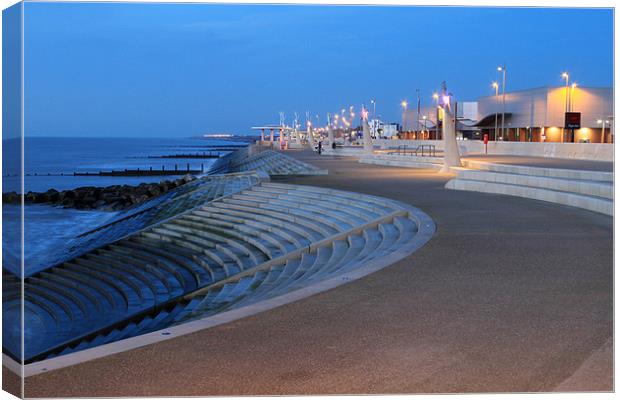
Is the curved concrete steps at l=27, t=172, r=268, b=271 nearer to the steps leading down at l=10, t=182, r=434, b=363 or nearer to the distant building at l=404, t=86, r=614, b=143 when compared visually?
the steps leading down at l=10, t=182, r=434, b=363

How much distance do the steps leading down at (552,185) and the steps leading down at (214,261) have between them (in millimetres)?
3675

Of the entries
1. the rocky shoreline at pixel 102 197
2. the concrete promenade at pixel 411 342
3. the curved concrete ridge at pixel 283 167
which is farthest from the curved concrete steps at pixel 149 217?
the concrete promenade at pixel 411 342

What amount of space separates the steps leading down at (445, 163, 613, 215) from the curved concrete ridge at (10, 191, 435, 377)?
141 inches

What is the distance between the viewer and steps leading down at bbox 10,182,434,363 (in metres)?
11.8

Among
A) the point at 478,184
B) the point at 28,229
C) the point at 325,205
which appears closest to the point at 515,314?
the point at 325,205

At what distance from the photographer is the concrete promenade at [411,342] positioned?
5.11 meters

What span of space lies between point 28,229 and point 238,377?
3210 cm

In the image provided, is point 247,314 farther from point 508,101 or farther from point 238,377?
point 508,101

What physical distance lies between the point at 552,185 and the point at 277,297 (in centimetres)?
1261

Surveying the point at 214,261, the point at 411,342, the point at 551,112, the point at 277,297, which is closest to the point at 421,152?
the point at 551,112

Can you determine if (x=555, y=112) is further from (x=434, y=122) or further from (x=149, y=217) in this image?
(x=149, y=217)

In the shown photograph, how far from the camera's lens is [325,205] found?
1862cm

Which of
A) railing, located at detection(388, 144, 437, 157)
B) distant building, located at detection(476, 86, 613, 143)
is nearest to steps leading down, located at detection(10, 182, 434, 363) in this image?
railing, located at detection(388, 144, 437, 157)

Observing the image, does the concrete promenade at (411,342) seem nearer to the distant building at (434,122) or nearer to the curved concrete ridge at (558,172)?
the curved concrete ridge at (558,172)
